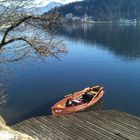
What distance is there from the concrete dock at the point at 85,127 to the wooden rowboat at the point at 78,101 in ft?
29.8

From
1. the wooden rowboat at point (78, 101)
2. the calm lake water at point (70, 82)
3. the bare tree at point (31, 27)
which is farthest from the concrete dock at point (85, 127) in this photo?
the wooden rowboat at point (78, 101)

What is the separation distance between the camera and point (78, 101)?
29.0m

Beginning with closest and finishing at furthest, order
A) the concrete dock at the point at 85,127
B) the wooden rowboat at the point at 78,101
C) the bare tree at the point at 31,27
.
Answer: the bare tree at the point at 31,27 < the concrete dock at the point at 85,127 < the wooden rowboat at the point at 78,101

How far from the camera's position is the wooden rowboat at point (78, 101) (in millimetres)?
26031

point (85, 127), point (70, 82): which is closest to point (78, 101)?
point (70, 82)

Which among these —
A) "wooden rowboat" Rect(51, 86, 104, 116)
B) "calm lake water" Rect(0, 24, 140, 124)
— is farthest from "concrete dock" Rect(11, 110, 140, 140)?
"wooden rowboat" Rect(51, 86, 104, 116)

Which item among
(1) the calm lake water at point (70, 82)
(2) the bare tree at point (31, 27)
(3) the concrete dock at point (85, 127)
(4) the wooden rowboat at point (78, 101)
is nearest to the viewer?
(2) the bare tree at point (31, 27)

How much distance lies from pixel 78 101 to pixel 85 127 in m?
14.2

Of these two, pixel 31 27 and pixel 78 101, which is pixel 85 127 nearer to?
pixel 31 27

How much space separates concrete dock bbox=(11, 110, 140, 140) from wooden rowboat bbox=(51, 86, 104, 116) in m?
9.07

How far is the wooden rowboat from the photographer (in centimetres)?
2603

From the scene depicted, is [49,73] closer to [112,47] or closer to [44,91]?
[44,91]

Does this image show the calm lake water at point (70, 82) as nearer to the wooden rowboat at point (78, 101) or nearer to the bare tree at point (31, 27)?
the wooden rowboat at point (78, 101)

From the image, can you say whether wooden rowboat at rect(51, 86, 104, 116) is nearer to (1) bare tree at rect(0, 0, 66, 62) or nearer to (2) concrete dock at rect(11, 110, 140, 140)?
(2) concrete dock at rect(11, 110, 140, 140)
